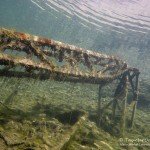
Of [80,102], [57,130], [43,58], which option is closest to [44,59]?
[43,58]

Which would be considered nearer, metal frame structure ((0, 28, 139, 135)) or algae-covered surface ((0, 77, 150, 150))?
metal frame structure ((0, 28, 139, 135))

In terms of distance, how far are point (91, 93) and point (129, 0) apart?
13929mm

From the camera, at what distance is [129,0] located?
2952 centimetres

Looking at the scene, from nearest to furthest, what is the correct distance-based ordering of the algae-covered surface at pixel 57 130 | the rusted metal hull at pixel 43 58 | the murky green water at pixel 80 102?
the rusted metal hull at pixel 43 58 < the algae-covered surface at pixel 57 130 < the murky green water at pixel 80 102

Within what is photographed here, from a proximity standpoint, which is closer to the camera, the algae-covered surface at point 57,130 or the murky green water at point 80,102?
the algae-covered surface at point 57,130

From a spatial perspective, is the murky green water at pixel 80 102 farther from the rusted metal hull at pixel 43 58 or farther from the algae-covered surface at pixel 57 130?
the rusted metal hull at pixel 43 58

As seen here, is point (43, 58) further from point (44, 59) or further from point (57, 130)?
point (57, 130)

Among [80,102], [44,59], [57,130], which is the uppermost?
[44,59]

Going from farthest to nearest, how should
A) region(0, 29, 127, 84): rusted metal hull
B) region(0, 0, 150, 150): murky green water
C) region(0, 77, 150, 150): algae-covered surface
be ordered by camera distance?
region(0, 0, 150, 150): murky green water → region(0, 77, 150, 150): algae-covered surface → region(0, 29, 127, 84): rusted metal hull

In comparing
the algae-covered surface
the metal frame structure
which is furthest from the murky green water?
the metal frame structure

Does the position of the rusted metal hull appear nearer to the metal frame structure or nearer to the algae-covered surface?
the metal frame structure

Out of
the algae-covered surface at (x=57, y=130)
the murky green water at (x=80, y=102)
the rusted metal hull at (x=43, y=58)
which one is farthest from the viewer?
the murky green water at (x=80, y=102)

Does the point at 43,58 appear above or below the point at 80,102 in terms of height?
above

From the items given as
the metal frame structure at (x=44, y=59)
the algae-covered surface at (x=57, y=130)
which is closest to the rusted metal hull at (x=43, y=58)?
the metal frame structure at (x=44, y=59)
